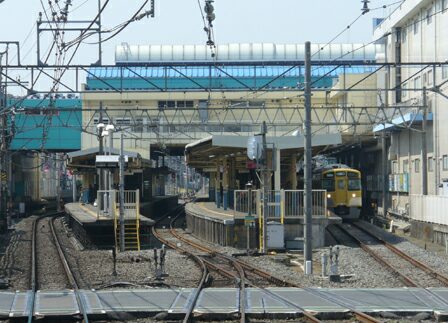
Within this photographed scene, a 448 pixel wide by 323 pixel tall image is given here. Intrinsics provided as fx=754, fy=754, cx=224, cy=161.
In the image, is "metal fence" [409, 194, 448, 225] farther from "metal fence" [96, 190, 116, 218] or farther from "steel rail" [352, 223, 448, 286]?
"metal fence" [96, 190, 116, 218]

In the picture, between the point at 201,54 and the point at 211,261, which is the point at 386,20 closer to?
the point at 201,54

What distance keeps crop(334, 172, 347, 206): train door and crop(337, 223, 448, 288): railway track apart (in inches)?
258

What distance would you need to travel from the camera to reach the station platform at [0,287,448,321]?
988 centimetres

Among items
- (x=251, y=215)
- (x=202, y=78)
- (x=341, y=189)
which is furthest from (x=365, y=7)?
(x=202, y=78)

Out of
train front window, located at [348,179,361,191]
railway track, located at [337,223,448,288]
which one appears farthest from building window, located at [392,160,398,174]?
railway track, located at [337,223,448,288]

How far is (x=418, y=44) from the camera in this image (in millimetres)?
34188

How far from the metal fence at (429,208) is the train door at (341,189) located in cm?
550

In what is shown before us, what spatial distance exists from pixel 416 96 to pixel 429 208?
34.9 ft

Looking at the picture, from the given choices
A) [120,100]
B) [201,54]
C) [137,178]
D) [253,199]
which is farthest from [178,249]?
[201,54]

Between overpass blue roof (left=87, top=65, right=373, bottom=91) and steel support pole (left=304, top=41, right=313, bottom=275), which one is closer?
steel support pole (left=304, top=41, right=313, bottom=275)

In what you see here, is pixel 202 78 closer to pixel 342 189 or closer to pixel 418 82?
pixel 342 189

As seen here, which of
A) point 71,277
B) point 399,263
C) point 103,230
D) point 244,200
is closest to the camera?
point 71,277

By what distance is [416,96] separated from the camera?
34.6 metres

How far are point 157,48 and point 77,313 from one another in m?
47.1
